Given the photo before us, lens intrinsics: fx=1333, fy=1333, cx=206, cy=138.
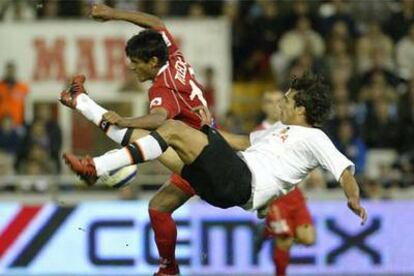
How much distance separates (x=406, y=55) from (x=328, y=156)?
28.9 ft

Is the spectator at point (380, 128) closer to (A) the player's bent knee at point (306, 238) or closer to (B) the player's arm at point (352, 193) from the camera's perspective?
(A) the player's bent knee at point (306, 238)

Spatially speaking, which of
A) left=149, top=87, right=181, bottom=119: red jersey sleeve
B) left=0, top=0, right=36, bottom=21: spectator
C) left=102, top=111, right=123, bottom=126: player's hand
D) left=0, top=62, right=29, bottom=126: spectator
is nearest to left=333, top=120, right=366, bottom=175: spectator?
left=0, top=62, right=29, bottom=126: spectator

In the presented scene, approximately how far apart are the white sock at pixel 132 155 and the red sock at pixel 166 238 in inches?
49.7

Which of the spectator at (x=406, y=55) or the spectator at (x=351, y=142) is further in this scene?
the spectator at (x=406, y=55)

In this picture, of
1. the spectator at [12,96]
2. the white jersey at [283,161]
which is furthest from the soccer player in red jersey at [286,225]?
the spectator at [12,96]

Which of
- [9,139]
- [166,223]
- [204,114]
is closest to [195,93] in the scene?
[204,114]

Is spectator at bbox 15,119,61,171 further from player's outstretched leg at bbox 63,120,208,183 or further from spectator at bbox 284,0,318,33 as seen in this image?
player's outstretched leg at bbox 63,120,208,183

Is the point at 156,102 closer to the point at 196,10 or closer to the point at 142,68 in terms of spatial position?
the point at 142,68

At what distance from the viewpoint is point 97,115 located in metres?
9.57

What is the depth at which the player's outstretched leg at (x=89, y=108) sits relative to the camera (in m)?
9.55

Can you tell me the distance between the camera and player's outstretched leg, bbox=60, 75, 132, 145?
9547 millimetres

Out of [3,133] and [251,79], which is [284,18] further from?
[3,133]

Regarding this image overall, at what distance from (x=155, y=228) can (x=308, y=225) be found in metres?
3.23

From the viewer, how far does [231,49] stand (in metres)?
18.2
